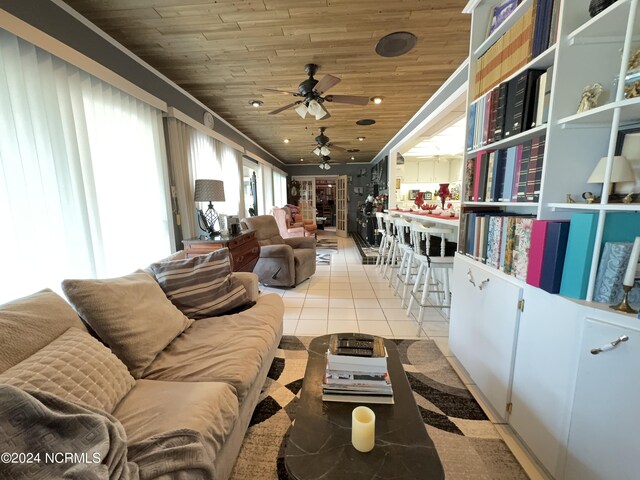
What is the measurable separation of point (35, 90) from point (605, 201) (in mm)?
2913

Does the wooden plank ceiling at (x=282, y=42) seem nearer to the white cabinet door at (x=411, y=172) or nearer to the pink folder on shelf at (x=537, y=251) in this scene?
the pink folder on shelf at (x=537, y=251)

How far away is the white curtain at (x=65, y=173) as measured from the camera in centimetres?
147

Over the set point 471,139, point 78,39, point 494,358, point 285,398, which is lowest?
point 285,398

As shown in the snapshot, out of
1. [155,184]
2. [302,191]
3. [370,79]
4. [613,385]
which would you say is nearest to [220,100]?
[155,184]

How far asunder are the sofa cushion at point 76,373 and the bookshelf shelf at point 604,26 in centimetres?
227

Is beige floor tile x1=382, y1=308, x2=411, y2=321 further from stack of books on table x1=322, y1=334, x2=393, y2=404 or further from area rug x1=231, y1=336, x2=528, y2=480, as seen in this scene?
stack of books on table x1=322, y1=334, x2=393, y2=404

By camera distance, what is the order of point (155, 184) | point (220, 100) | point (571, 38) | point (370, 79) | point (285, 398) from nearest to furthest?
point (571, 38)
point (285, 398)
point (155, 184)
point (370, 79)
point (220, 100)

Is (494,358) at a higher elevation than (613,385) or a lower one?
lower

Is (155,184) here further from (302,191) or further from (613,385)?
(302,191)

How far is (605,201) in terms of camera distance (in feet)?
3.20

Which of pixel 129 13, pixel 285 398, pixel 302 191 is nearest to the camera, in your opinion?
pixel 285 398

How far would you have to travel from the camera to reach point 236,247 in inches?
122

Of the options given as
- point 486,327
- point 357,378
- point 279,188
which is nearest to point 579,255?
point 486,327

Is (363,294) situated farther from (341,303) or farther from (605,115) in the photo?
(605,115)
